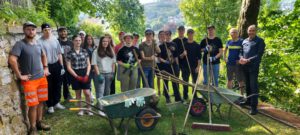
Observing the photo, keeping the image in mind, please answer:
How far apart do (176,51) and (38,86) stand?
294cm

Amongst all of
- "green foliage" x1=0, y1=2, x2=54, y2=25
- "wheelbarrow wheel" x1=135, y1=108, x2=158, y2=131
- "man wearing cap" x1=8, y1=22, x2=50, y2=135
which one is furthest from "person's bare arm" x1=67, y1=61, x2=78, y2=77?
"wheelbarrow wheel" x1=135, y1=108, x2=158, y2=131

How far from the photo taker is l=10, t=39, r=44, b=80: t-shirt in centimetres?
402

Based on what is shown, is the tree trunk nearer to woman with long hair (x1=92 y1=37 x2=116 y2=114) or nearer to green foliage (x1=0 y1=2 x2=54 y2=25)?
woman with long hair (x1=92 y1=37 x2=116 y2=114)

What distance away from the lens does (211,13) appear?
22.4 metres

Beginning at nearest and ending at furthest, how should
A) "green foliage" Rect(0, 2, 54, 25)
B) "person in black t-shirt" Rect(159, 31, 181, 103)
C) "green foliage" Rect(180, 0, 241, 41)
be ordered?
1. "green foliage" Rect(0, 2, 54, 25)
2. "person in black t-shirt" Rect(159, 31, 181, 103)
3. "green foliage" Rect(180, 0, 241, 41)

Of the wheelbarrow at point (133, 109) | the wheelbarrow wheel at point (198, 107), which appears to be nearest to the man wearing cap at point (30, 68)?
the wheelbarrow at point (133, 109)

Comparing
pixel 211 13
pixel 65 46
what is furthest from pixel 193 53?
pixel 211 13

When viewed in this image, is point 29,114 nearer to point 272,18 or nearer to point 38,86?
point 38,86

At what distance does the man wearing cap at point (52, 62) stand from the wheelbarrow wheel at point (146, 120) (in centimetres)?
191

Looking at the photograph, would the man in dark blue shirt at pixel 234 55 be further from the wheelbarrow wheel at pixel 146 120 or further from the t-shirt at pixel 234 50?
the wheelbarrow wheel at pixel 146 120

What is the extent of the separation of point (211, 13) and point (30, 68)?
1998 cm

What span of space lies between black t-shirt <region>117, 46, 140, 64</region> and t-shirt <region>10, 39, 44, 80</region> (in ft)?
5.72

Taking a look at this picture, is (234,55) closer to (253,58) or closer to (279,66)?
(253,58)

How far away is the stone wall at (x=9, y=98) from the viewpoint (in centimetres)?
→ 375
